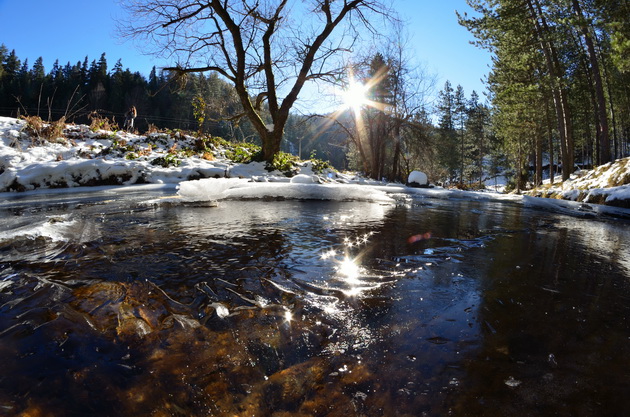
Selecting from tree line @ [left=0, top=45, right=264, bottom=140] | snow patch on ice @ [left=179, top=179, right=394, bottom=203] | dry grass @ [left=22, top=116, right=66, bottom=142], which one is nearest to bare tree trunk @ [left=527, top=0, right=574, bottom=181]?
snow patch on ice @ [left=179, top=179, right=394, bottom=203]

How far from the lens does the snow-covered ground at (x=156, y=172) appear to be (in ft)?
18.2

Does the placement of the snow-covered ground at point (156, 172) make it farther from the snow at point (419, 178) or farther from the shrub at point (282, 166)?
the snow at point (419, 178)

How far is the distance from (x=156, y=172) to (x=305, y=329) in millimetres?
8488

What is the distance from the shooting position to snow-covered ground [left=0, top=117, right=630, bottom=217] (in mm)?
5543

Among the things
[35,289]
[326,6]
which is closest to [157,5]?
[326,6]

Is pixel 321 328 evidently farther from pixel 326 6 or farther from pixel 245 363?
pixel 326 6

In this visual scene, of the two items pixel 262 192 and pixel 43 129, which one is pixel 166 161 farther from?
pixel 262 192

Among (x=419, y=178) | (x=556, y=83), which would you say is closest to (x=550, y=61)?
(x=556, y=83)

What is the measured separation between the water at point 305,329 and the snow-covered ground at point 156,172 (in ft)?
10.7

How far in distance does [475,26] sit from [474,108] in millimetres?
36779

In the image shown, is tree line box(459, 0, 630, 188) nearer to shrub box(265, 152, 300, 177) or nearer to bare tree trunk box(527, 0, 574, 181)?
bare tree trunk box(527, 0, 574, 181)

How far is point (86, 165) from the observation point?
7500 mm

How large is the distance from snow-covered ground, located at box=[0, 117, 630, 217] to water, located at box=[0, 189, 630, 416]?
328 cm

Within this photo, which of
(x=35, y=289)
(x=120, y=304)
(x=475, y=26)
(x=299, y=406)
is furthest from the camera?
(x=475, y=26)
